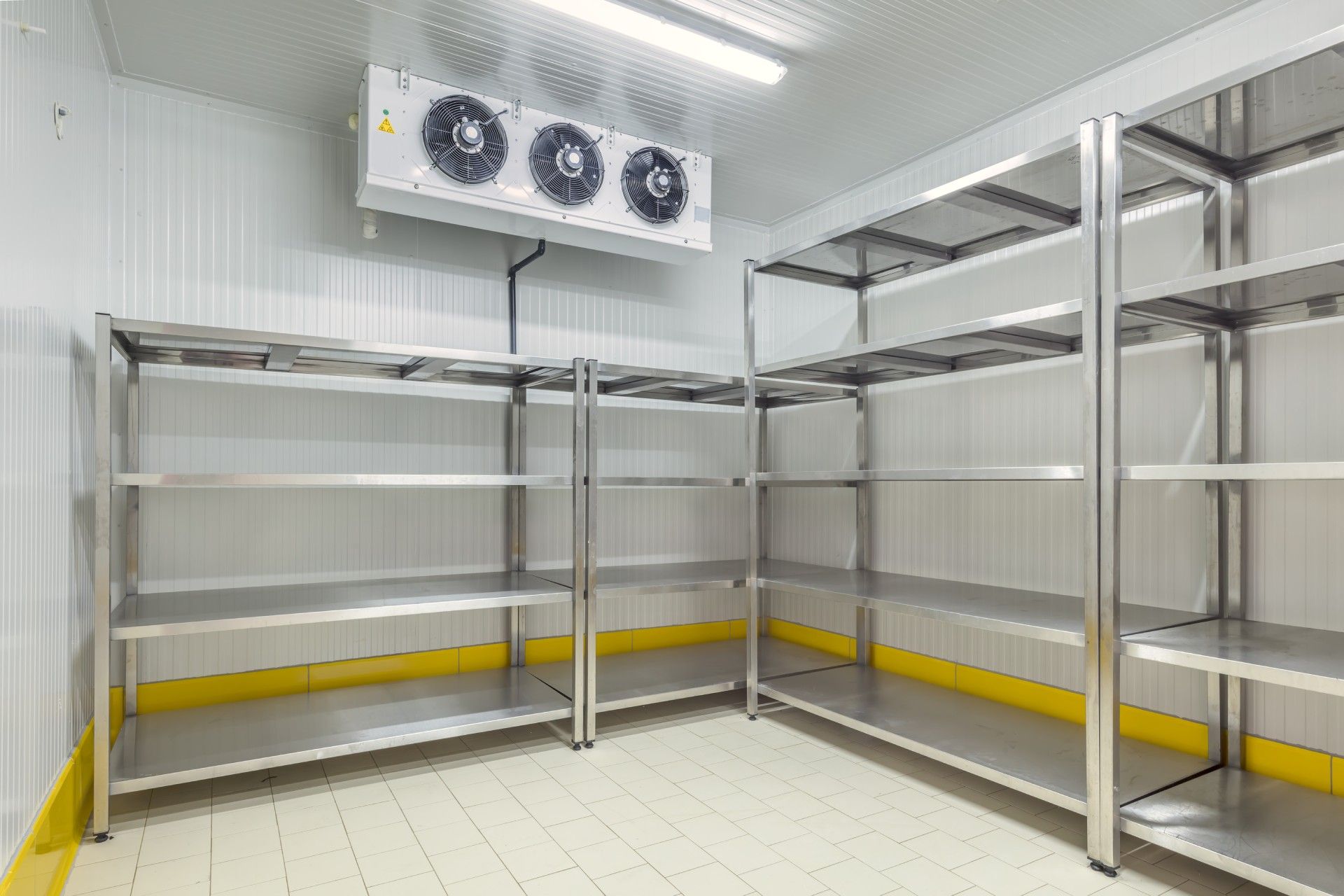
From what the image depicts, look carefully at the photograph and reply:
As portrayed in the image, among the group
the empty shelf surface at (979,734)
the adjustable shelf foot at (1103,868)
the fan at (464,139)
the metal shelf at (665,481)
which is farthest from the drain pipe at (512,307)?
the adjustable shelf foot at (1103,868)

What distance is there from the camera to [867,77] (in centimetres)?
330

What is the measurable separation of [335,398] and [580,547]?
142 cm

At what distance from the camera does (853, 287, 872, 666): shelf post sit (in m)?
4.26

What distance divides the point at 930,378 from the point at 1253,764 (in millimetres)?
2078

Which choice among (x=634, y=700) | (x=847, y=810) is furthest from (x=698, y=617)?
(x=847, y=810)

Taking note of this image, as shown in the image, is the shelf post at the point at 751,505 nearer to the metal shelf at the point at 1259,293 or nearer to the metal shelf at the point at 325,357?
the metal shelf at the point at 325,357

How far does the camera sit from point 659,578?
12.7ft

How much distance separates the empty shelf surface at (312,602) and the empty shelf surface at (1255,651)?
2305 millimetres

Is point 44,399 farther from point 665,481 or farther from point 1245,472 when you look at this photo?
point 1245,472

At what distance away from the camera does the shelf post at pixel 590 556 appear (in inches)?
135

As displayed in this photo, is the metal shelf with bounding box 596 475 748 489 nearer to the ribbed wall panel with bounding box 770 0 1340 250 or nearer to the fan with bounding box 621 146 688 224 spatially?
the fan with bounding box 621 146 688 224

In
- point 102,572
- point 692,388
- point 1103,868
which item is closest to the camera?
point 1103,868

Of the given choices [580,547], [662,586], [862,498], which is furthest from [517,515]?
[862,498]

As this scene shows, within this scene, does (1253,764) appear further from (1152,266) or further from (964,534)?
(1152,266)
